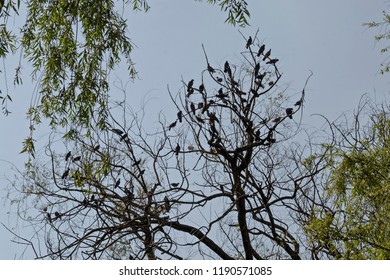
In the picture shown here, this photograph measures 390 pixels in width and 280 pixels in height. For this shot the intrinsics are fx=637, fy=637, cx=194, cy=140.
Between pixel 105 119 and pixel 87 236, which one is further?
pixel 105 119

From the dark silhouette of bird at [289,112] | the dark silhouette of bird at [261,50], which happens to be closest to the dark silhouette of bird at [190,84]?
the dark silhouette of bird at [261,50]

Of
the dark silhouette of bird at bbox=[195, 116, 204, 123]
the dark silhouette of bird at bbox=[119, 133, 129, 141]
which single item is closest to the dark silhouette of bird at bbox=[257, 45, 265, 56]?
the dark silhouette of bird at bbox=[195, 116, 204, 123]

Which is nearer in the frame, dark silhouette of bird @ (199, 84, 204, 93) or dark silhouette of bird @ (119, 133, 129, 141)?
dark silhouette of bird @ (199, 84, 204, 93)

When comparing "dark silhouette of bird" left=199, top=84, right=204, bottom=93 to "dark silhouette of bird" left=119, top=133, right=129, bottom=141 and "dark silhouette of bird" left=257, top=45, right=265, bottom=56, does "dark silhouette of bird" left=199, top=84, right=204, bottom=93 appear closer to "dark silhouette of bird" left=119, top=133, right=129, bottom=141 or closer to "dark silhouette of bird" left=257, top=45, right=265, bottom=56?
"dark silhouette of bird" left=257, top=45, right=265, bottom=56

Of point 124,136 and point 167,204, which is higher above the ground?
point 124,136

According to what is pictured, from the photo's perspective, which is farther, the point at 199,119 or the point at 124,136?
the point at 124,136

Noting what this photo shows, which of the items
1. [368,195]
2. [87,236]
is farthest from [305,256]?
[87,236]

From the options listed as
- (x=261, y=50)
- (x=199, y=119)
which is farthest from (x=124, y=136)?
(x=261, y=50)

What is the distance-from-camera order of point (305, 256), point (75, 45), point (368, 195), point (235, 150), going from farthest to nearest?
point (75, 45), point (305, 256), point (235, 150), point (368, 195)

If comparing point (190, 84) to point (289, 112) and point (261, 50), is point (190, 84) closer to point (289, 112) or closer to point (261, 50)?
point (261, 50)

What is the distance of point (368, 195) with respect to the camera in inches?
140

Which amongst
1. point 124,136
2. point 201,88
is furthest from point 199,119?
point 124,136
